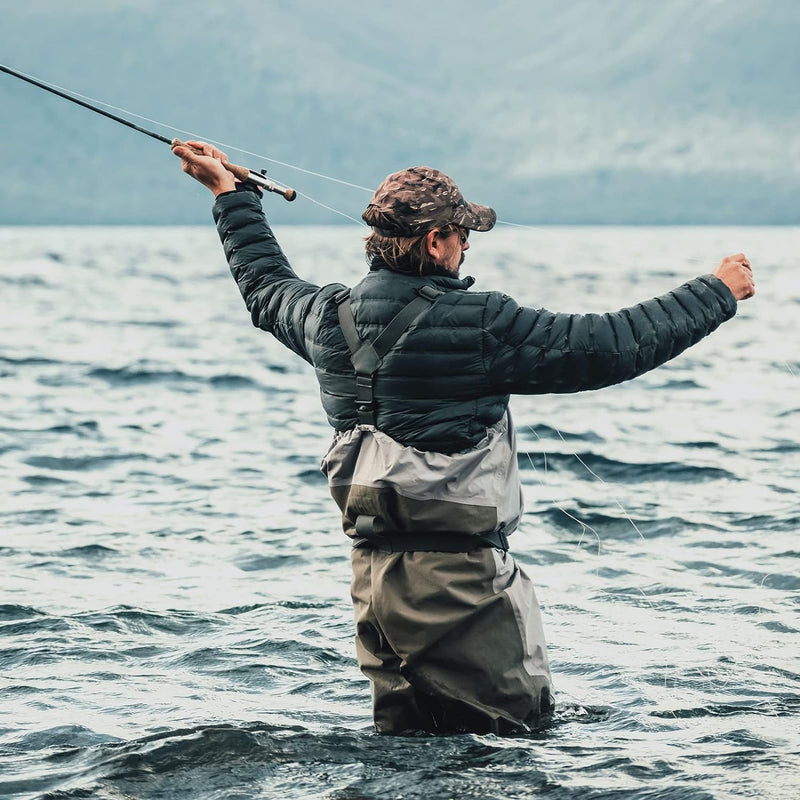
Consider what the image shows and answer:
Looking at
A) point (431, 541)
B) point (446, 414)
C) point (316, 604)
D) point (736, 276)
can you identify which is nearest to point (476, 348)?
point (446, 414)

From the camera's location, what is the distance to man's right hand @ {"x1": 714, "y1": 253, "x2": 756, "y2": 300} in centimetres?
446

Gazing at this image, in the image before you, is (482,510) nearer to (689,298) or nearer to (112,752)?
(689,298)

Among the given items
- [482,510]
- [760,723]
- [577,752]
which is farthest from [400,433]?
[760,723]

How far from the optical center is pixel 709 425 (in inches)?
592

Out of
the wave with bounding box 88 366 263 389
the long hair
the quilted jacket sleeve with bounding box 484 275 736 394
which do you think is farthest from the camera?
the wave with bounding box 88 366 263 389

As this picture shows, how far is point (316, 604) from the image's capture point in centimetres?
755

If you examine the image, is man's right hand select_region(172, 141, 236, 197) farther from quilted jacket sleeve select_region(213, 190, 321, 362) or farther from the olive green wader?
the olive green wader

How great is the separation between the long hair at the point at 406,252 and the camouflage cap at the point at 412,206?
0.02 metres

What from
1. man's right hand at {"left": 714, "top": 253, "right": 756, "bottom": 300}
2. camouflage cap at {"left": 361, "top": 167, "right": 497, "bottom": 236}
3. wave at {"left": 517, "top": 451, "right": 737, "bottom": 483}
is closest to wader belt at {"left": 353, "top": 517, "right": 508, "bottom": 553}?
camouflage cap at {"left": 361, "top": 167, "right": 497, "bottom": 236}

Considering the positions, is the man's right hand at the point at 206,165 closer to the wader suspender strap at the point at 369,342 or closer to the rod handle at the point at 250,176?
the rod handle at the point at 250,176

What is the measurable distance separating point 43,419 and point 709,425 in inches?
303

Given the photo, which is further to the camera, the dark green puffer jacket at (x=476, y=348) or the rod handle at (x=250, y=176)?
the rod handle at (x=250, y=176)

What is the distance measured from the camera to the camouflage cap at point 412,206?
433 centimetres

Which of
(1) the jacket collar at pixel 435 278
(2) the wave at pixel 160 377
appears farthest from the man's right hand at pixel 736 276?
(2) the wave at pixel 160 377
